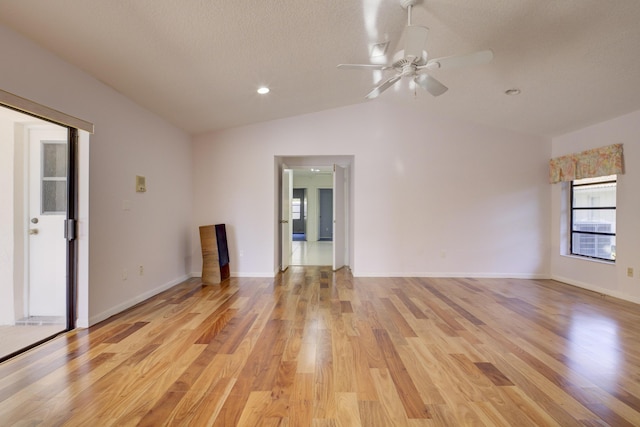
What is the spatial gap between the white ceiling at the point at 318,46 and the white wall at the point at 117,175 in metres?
0.18

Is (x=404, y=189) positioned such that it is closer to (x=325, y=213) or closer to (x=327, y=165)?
(x=327, y=165)

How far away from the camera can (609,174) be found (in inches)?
153

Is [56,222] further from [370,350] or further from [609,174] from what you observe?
[609,174]

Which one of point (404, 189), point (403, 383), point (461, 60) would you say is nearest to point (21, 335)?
point (403, 383)

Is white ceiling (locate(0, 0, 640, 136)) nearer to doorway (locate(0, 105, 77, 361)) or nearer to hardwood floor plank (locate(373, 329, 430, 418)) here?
doorway (locate(0, 105, 77, 361))

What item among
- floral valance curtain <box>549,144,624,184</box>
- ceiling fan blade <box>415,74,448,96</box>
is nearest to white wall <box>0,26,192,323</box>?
ceiling fan blade <box>415,74,448,96</box>

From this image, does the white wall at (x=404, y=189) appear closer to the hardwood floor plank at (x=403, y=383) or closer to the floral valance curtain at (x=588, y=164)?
the floral valance curtain at (x=588, y=164)

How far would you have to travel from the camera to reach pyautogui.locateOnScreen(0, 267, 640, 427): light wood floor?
5.30 ft

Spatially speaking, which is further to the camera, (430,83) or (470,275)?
(470,275)

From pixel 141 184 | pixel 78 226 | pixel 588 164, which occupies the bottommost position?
pixel 78 226

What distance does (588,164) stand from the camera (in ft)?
13.7

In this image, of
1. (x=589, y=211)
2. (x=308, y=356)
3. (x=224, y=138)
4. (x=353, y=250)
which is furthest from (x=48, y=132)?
(x=589, y=211)

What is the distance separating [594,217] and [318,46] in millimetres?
4660

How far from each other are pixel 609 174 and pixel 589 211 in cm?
78
